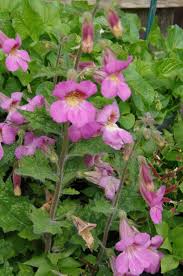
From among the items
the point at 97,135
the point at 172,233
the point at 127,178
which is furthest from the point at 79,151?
the point at 172,233

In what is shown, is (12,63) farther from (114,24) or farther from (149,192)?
(149,192)

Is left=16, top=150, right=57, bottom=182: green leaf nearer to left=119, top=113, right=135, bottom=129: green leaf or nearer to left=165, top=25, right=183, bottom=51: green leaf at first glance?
left=119, top=113, right=135, bottom=129: green leaf

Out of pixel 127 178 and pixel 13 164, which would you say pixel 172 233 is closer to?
pixel 127 178

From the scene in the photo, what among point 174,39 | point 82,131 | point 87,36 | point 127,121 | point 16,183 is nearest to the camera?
point 87,36

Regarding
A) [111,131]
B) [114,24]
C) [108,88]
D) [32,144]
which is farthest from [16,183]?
[114,24]

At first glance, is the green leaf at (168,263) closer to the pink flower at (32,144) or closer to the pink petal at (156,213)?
the pink petal at (156,213)

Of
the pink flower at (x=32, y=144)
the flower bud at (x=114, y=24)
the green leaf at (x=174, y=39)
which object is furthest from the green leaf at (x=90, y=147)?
the green leaf at (x=174, y=39)
